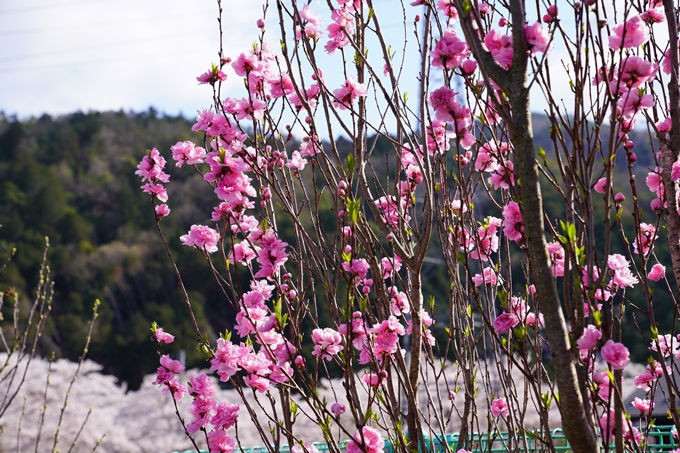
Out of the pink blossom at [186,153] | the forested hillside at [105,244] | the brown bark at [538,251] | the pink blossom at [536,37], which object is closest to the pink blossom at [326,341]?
the brown bark at [538,251]

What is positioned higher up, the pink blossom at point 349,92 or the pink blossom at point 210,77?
the pink blossom at point 210,77

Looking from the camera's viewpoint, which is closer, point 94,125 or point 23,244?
point 23,244

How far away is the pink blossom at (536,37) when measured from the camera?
49.1 inches

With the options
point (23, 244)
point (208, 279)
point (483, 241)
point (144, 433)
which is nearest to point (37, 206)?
point (23, 244)

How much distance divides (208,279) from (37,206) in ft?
25.0

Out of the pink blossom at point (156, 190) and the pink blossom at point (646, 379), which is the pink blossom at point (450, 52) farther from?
the pink blossom at point (646, 379)

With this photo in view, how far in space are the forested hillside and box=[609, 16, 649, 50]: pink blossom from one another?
1355cm

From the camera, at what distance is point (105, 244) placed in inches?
897

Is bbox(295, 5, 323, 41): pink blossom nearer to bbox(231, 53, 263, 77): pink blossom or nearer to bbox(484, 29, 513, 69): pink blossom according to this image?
bbox(231, 53, 263, 77): pink blossom

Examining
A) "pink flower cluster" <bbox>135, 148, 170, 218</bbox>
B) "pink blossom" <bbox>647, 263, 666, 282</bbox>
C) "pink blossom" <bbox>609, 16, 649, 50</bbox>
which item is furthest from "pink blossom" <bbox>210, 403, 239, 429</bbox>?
"pink blossom" <bbox>647, 263, 666, 282</bbox>

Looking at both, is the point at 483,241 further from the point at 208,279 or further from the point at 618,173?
the point at 618,173

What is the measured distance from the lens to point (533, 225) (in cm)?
122

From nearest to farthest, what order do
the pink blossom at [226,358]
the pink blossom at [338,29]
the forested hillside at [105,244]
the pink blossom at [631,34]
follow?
the pink blossom at [631,34] → the pink blossom at [226,358] → the pink blossom at [338,29] → the forested hillside at [105,244]

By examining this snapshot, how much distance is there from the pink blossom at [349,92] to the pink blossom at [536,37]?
685 millimetres
